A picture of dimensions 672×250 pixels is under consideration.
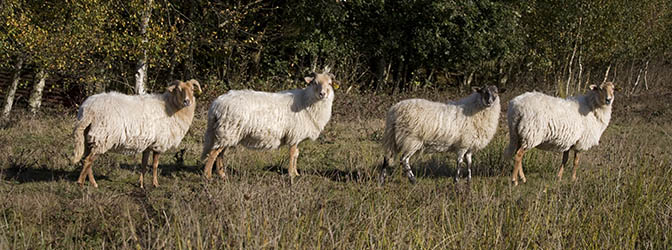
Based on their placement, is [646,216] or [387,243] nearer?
[387,243]

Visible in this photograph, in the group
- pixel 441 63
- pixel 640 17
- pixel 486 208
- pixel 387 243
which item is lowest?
pixel 387 243

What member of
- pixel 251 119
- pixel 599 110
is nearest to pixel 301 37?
pixel 251 119

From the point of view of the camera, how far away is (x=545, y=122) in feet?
30.3

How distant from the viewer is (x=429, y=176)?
9227 mm

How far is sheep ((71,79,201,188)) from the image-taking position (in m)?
7.73

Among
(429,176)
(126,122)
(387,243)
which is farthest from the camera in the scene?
(429,176)

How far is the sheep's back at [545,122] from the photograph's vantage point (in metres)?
9.19

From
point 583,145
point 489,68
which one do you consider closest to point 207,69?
point 583,145

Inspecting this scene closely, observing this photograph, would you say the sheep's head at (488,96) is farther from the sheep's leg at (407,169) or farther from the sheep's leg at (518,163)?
the sheep's leg at (407,169)

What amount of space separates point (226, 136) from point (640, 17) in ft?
90.9

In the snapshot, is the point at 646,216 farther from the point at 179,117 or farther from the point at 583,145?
the point at 179,117

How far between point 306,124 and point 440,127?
2063mm

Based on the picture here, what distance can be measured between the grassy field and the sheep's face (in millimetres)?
1034

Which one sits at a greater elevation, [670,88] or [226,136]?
[670,88]
